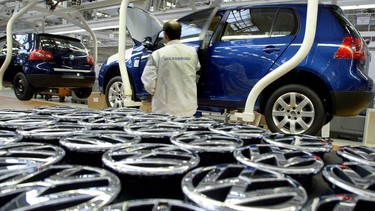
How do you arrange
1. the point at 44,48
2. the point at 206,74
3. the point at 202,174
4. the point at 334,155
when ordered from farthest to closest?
the point at 44,48, the point at 206,74, the point at 334,155, the point at 202,174

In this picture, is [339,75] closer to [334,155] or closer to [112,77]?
[334,155]

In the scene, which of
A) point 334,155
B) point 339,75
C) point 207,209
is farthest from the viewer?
point 339,75

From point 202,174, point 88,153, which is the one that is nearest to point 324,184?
point 202,174

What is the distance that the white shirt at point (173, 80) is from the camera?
2.32 metres

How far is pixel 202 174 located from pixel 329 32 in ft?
8.84

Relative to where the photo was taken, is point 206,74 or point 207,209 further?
point 206,74

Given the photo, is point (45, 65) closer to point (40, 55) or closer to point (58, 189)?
point (40, 55)

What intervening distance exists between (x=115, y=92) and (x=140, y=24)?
3.50ft

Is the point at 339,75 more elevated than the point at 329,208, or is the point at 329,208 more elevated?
the point at 339,75

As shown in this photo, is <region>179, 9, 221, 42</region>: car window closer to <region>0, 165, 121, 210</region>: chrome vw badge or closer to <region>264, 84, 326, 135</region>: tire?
<region>264, 84, 326, 135</region>: tire

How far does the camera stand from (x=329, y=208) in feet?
1.23

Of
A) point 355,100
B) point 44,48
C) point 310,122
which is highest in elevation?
point 44,48

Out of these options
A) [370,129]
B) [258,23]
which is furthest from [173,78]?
[370,129]

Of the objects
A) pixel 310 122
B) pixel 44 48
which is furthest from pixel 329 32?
pixel 44 48
